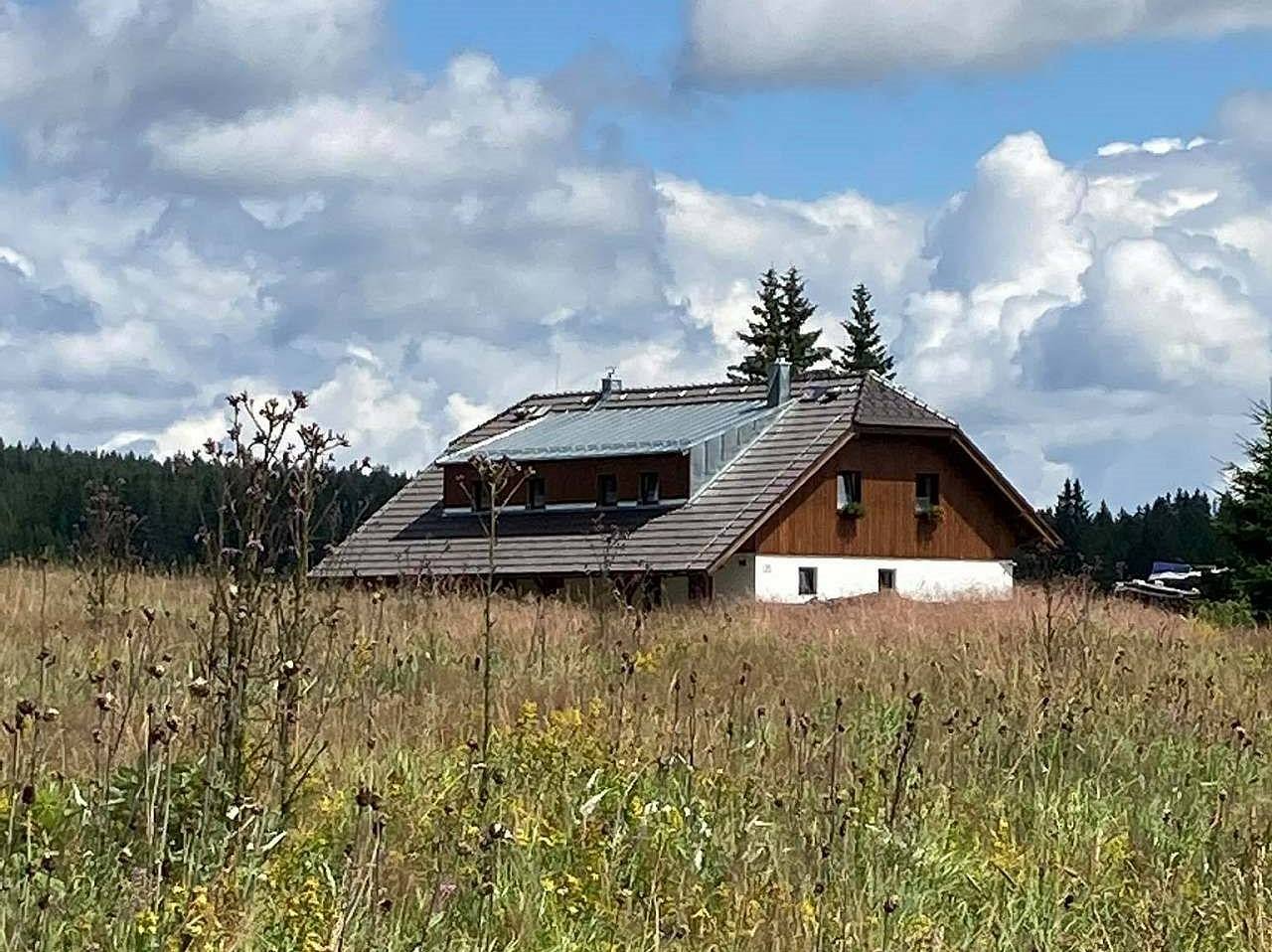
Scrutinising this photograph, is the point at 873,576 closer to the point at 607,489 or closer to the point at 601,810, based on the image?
the point at 607,489

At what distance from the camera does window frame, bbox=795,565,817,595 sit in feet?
158

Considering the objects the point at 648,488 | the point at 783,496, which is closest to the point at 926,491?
the point at 783,496

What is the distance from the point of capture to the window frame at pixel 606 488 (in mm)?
50531

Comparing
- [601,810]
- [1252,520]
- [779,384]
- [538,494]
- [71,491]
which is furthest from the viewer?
[71,491]

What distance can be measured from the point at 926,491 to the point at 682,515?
→ 289 inches

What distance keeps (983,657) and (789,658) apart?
1411 mm

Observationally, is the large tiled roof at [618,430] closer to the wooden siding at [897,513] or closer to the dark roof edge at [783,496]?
the wooden siding at [897,513]

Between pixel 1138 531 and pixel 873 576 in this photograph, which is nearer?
pixel 873 576

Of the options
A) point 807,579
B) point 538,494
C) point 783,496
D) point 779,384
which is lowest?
point 807,579

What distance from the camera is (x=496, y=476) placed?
771 centimetres

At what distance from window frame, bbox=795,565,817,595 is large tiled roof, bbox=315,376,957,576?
7.87ft

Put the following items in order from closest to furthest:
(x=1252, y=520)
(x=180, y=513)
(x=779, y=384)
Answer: (x=1252, y=520) → (x=779, y=384) → (x=180, y=513)

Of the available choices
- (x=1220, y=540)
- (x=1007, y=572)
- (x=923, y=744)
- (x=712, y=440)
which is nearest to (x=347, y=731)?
(x=923, y=744)

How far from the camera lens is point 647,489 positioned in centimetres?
5000
